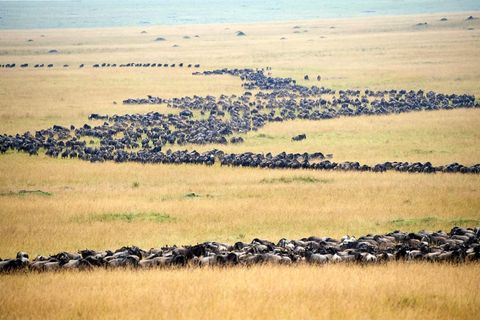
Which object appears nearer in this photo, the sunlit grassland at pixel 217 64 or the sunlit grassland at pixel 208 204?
the sunlit grassland at pixel 208 204

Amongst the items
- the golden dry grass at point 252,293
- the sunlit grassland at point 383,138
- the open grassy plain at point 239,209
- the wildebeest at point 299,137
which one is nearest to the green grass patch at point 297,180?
the open grassy plain at point 239,209

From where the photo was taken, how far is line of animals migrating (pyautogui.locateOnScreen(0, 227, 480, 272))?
15.9 metres

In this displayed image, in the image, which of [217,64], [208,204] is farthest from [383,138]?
[217,64]

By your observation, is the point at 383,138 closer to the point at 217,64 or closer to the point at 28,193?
the point at 28,193

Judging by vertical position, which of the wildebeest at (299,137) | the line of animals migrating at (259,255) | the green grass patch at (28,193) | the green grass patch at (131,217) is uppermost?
the line of animals migrating at (259,255)

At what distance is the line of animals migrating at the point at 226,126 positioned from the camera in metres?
34.4

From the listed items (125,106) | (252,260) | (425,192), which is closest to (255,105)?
(125,106)

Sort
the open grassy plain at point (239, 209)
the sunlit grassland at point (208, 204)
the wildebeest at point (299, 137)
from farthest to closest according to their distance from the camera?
1. the wildebeest at point (299, 137)
2. the sunlit grassland at point (208, 204)
3. the open grassy plain at point (239, 209)

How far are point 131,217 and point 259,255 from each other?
26.0 feet

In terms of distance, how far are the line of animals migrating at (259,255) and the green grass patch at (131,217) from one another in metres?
5.90

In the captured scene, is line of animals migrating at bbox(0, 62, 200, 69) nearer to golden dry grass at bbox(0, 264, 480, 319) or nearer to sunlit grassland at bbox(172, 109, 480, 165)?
sunlit grassland at bbox(172, 109, 480, 165)

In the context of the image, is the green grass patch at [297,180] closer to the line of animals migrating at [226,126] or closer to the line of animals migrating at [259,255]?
the line of animals migrating at [226,126]

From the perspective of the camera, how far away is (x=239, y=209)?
24.0 meters

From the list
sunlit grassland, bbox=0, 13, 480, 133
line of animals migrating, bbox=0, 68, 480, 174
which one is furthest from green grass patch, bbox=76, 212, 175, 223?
sunlit grassland, bbox=0, 13, 480, 133
